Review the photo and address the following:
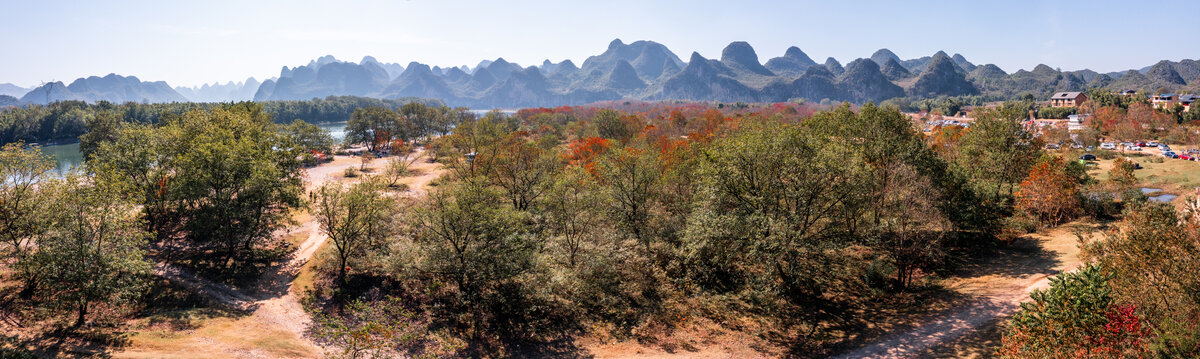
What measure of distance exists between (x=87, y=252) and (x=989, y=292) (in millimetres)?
40535

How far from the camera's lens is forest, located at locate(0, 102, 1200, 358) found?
20.1m

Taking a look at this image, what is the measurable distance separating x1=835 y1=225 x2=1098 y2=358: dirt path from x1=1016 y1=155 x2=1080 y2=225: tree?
2890mm

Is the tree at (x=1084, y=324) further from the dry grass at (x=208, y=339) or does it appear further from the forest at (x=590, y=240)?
the dry grass at (x=208, y=339)

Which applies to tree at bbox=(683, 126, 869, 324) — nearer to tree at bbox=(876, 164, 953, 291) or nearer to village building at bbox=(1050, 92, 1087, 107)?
tree at bbox=(876, 164, 953, 291)

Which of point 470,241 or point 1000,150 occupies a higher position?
point 1000,150

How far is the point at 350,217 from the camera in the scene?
2722 cm

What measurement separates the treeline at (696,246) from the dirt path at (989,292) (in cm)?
179

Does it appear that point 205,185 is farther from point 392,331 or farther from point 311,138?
point 311,138

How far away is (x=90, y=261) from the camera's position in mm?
18797

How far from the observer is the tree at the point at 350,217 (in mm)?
27219

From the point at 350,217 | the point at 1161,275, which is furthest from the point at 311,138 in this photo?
the point at 1161,275

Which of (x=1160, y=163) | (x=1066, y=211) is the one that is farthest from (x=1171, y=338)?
(x=1160, y=163)

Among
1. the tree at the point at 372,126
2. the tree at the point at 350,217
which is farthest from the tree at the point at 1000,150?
the tree at the point at 372,126

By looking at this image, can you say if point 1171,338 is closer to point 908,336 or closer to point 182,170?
point 908,336
